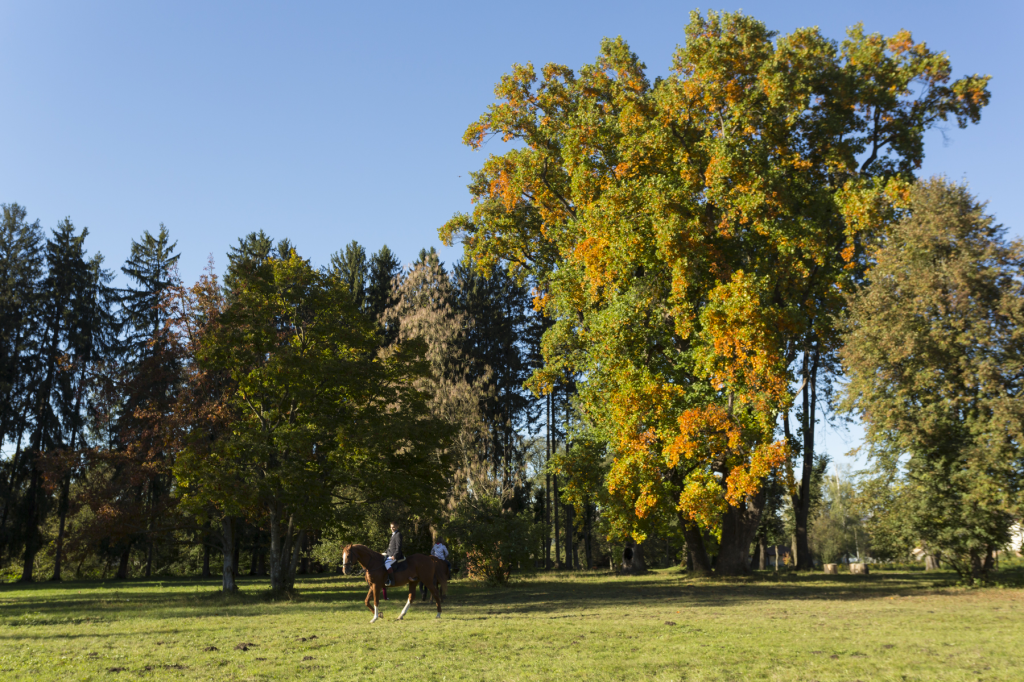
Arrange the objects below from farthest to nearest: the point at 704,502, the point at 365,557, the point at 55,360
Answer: the point at 55,360, the point at 704,502, the point at 365,557

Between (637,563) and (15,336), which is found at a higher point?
(15,336)

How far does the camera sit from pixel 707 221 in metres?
25.0

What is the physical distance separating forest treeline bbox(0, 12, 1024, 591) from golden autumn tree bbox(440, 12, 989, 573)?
0.34 feet

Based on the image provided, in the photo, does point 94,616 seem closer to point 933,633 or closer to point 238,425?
point 238,425

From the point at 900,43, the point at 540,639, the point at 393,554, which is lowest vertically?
the point at 540,639

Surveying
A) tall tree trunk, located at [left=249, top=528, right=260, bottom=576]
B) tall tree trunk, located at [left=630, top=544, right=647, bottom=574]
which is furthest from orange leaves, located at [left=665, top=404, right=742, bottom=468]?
tall tree trunk, located at [left=249, top=528, right=260, bottom=576]

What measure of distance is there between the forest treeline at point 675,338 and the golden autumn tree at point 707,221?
0.10 metres

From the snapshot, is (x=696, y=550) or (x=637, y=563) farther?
(x=637, y=563)

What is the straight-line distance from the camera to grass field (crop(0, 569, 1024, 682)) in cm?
845

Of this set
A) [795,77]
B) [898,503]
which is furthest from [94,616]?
[795,77]

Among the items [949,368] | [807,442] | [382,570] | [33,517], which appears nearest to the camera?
[382,570]

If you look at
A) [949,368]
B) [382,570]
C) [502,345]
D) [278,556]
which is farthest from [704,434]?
[502,345]

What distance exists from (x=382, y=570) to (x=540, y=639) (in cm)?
494

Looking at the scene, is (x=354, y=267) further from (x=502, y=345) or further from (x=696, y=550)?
(x=696, y=550)
